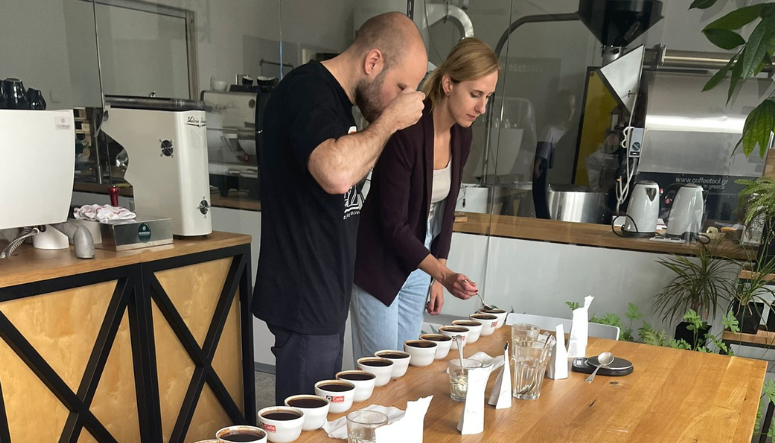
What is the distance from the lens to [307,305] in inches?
61.6

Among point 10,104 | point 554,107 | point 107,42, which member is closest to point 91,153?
point 107,42

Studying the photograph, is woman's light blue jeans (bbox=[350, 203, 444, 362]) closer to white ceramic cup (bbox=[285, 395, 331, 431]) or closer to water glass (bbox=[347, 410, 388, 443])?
white ceramic cup (bbox=[285, 395, 331, 431])

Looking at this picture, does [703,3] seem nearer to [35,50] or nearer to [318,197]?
[318,197]

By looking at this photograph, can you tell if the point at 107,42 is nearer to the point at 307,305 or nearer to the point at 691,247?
the point at 307,305

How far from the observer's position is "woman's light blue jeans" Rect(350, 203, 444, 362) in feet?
6.40

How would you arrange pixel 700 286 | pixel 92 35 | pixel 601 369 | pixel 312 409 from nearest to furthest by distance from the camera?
pixel 312 409 < pixel 601 369 < pixel 700 286 < pixel 92 35

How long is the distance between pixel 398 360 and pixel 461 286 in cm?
38

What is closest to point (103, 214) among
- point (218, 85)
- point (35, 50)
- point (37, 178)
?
point (37, 178)

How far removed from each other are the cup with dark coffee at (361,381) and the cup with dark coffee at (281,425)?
177 millimetres

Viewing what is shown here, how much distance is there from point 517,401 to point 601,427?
0.63 ft

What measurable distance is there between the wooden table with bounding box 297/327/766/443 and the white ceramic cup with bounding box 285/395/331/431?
0.02m

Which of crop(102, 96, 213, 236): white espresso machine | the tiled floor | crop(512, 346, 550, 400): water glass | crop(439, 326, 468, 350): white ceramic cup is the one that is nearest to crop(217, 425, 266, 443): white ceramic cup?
crop(512, 346, 550, 400): water glass

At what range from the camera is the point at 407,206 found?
1929 millimetres

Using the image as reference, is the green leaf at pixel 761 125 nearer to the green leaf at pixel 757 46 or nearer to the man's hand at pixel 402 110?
the green leaf at pixel 757 46
